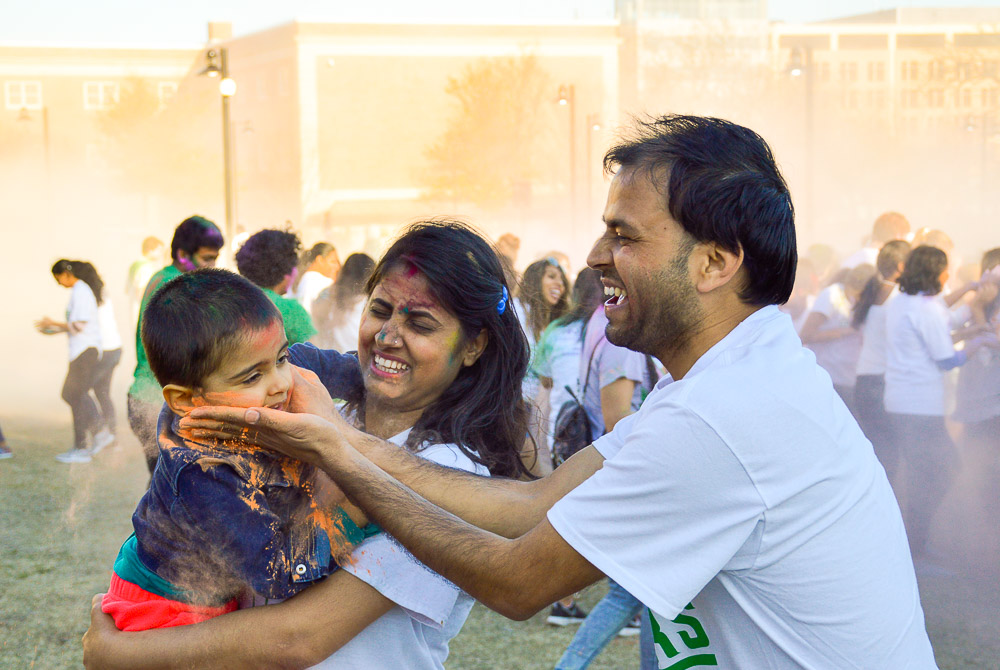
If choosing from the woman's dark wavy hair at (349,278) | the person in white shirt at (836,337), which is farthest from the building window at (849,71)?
the woman's dark wavy hair at (349,278)

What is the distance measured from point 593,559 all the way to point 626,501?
11 cm

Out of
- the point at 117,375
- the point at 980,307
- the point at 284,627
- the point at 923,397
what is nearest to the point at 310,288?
the point at 923,397

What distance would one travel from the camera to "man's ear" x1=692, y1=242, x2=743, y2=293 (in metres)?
1.73

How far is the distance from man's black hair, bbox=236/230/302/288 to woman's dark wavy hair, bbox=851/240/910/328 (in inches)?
151

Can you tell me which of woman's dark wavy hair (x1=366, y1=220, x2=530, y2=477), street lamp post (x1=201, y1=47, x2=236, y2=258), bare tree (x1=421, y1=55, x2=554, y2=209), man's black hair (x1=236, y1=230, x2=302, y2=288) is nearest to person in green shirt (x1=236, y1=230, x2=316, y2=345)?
man's black hair (x1=236, y1=230, x2=302, y2=288)

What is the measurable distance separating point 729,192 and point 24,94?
51538mm

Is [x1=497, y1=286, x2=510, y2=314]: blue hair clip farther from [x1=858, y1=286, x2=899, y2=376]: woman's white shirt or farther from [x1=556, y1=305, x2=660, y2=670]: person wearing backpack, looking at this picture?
[x1=858, y1=286, x2=899, y2=376]: woman's white shirt

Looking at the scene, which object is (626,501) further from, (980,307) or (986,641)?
(980,307)

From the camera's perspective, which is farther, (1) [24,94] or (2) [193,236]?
(1) [24,94]

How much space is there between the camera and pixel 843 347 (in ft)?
22.1

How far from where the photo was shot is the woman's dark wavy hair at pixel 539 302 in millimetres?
5812

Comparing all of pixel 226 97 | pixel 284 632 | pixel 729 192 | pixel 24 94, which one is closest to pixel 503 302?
pixel 729 192

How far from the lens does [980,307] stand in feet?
21.0

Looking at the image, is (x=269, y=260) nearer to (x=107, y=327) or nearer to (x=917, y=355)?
(x=917, y=355)
